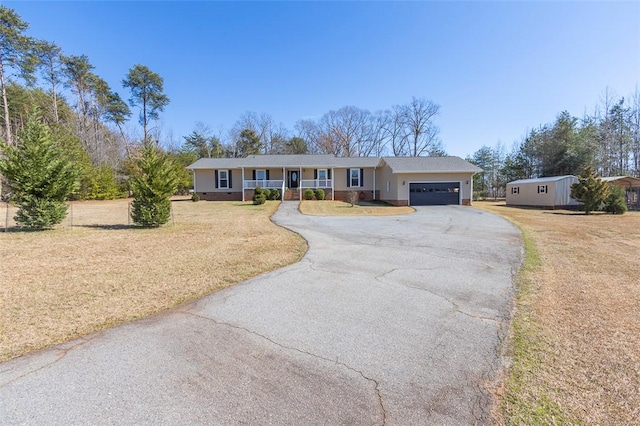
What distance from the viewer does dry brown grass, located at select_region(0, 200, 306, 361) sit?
3.89 m

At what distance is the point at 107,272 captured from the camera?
20.0ft

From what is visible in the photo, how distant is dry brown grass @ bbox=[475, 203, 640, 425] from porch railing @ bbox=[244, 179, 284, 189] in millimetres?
22202

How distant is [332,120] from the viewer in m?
49.8

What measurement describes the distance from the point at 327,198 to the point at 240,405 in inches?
1005

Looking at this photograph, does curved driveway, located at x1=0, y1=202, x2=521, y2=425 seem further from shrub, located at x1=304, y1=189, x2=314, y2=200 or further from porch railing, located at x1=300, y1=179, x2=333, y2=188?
porch railing, located at x1=300, y1=179, x2=333, y2=188

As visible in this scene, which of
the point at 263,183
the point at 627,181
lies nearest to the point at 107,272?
the point at 263,183

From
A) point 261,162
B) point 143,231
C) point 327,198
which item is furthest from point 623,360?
point 261,162

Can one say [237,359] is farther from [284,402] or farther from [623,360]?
[623,360]

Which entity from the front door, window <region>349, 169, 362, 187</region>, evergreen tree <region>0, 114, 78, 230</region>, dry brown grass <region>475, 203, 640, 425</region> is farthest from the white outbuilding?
evergreen tree <region>0, 114, 78, 230</region>

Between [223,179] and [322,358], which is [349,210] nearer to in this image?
[223,179]

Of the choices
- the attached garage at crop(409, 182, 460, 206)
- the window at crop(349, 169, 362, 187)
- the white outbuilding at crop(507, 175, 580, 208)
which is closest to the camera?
the attached garage at crop(409, 182, 460, 206)

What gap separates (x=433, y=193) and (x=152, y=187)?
19.5m

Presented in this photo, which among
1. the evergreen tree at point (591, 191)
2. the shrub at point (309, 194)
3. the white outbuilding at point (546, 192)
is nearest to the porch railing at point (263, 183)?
the shrub at point (309, 194)

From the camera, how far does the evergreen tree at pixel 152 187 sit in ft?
39.0
